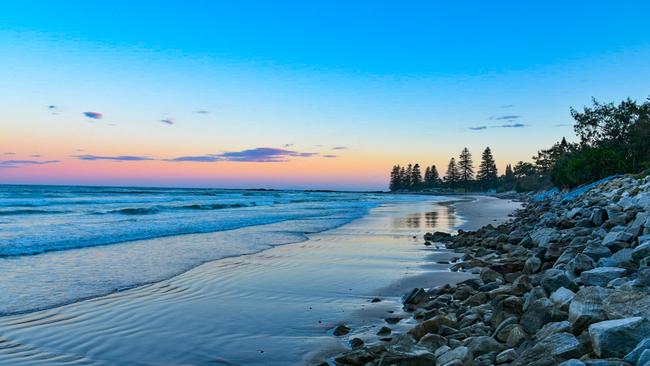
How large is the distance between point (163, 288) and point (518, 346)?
225 inches

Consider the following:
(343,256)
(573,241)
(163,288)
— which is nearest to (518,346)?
(573,241)

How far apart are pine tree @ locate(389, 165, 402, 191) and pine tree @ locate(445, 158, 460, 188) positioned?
23.6 meters

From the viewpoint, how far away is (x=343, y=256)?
11422 mm

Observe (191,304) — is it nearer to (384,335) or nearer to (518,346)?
(384,335)

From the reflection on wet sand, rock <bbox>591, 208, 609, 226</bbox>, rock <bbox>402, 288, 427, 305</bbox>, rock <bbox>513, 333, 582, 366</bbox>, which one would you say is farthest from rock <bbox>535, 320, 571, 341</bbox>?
the reflection on wet sand

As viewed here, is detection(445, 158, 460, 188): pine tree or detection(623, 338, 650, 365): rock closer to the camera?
detection(623, 338, 650, 365): rock

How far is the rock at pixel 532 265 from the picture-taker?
7402mm

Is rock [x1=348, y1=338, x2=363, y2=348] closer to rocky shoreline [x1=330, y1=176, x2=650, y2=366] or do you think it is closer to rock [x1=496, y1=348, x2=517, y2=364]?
rocky shoreline [x1=330, y1=176, x2=650, y2=366]

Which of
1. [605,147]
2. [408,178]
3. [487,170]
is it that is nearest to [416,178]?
[408,178]

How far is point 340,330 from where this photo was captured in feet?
17.9

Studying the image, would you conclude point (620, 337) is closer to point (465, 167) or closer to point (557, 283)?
point (557, 283)

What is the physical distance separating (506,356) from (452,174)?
128571 mm

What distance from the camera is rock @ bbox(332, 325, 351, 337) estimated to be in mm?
5414

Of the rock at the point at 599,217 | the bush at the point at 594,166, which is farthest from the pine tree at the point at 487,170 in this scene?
the rock at the point at 599,217
